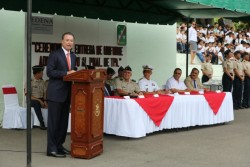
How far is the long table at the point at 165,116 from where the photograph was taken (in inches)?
350

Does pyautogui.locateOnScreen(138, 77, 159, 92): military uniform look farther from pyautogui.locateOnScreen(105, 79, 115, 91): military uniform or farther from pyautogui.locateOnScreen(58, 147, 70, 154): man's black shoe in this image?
pyautogui.locateOnScreen(58, 147, 70, 154): man's black shoe

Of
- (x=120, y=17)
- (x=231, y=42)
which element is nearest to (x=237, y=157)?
(x=120, y=17)

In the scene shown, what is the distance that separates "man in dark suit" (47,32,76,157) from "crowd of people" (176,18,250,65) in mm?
14047

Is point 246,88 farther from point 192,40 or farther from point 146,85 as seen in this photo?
point 192,40

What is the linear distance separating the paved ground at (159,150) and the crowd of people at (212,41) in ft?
36.7

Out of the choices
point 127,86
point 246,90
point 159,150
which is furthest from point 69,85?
point 246,90

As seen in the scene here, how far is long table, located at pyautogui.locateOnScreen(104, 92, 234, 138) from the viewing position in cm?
888

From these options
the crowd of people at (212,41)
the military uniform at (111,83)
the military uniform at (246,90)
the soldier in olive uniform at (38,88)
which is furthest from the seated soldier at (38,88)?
the crowd of people at (212,41)

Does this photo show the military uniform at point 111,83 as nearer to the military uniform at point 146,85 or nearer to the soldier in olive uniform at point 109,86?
the soldier in olive uniform at point 109,86

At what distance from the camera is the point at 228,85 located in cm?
1467

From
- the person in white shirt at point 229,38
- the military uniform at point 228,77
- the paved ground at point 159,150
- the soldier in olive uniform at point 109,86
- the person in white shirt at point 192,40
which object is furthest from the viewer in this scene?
the person in white shirt at point 229,38

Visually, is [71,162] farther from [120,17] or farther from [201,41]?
[201,41]

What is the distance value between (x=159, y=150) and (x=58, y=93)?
204cm

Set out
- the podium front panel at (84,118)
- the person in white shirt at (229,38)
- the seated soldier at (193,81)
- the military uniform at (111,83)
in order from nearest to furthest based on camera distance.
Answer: the podium front panel at (84,118) < the military uniform at (111,83) < the seated soldier at (193,81) < the person in white shirt at (229,38)
